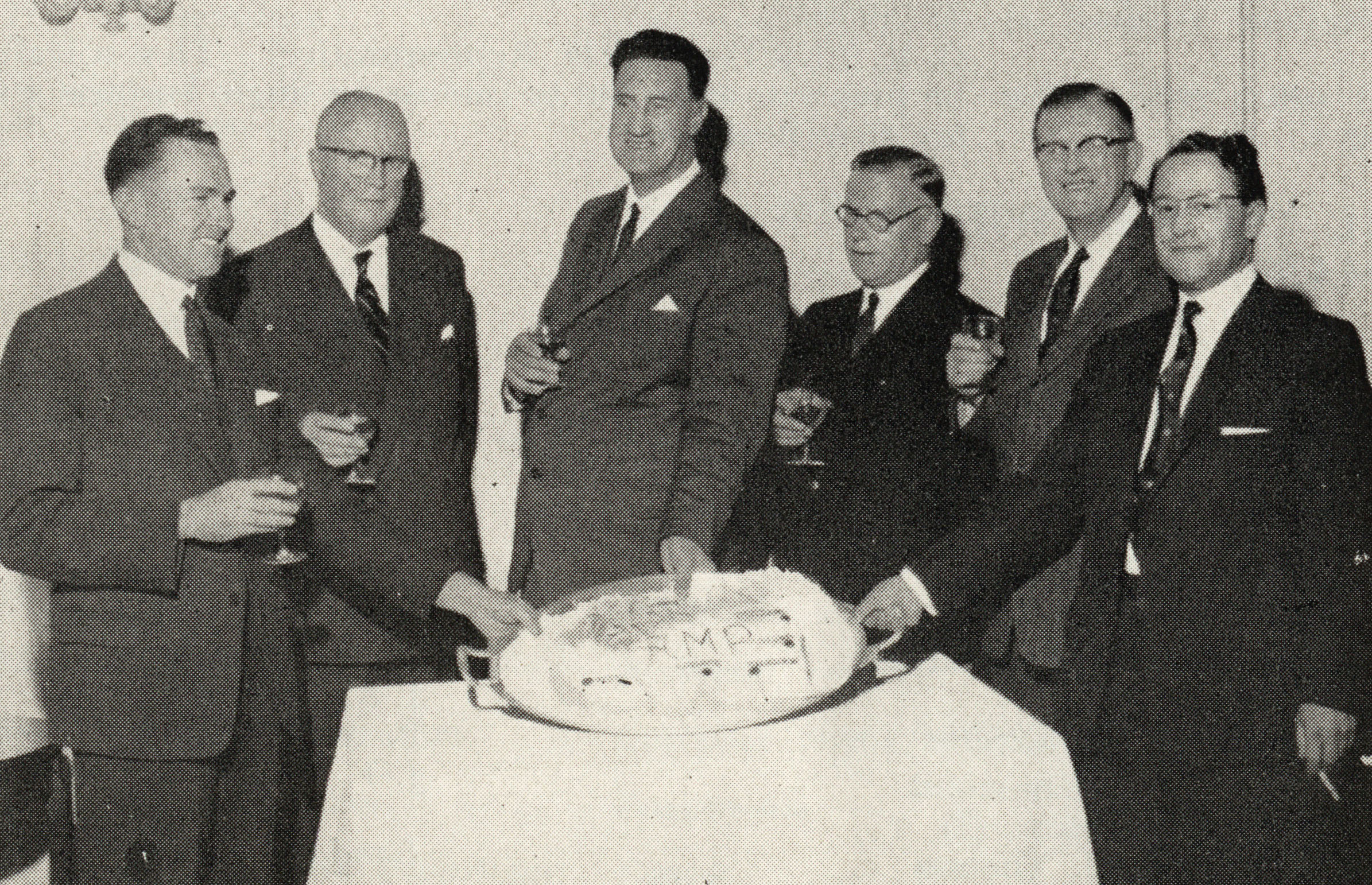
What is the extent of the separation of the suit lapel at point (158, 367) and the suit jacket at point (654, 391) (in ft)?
3.14

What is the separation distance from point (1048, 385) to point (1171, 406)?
65 cm

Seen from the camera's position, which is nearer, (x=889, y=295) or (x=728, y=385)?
(x=728, y=385)

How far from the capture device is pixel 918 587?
2531 millimetres

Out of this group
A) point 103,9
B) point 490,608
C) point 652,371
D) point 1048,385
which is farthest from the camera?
point 103,9

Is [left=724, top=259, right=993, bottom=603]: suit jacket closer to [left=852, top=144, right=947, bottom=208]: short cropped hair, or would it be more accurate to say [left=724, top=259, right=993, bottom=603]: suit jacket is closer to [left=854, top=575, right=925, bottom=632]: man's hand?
[left=852, top=144, right=947, bottom=208]: short cropped hair

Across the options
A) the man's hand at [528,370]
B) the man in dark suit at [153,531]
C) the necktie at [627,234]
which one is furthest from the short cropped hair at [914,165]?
the man in dark suit at [153,531]

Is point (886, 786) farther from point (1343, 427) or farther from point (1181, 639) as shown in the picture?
point (1343, 427)

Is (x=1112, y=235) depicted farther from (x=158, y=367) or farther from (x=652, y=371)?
(x=158, y=367)

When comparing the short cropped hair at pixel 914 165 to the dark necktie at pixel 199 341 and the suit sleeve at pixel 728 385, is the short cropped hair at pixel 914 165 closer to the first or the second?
the suit sleeve at pixel 728 385

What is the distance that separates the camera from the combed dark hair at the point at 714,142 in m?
4.25

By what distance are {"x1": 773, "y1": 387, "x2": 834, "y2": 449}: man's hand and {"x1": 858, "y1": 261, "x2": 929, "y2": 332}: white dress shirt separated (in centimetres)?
45

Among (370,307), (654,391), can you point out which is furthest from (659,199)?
(370,307)

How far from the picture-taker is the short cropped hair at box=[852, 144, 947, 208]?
3.62 m

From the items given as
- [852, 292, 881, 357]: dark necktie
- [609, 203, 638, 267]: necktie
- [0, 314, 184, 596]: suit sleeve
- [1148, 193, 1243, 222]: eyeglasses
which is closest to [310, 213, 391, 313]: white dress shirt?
[609, 203, 638, 267]: necktie
